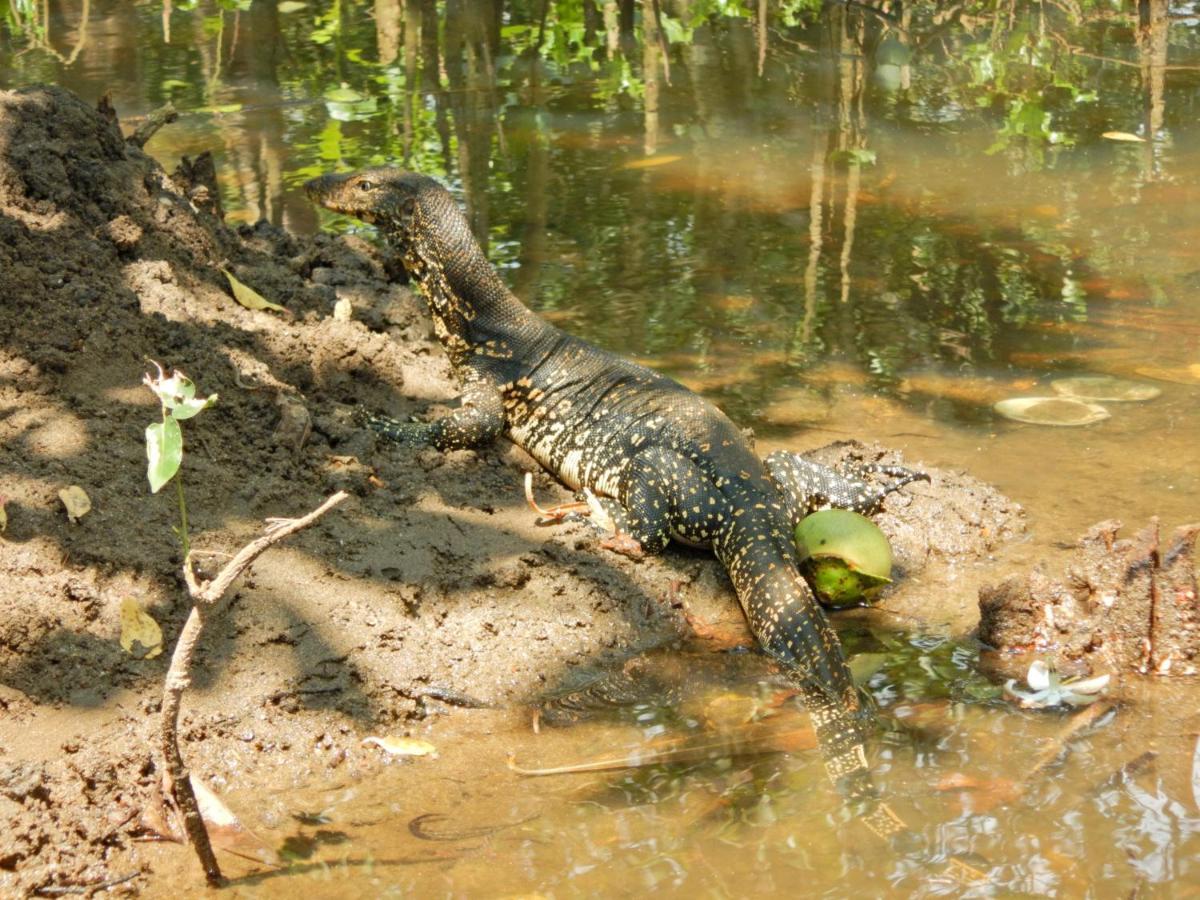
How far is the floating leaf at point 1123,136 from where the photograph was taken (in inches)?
512

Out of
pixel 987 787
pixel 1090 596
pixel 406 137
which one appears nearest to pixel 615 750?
pixel 987 787

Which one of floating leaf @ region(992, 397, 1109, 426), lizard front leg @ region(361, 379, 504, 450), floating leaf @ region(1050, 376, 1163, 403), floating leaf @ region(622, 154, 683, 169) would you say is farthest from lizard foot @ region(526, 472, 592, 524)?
floating leaf @ region(622, 154, 683, 169)

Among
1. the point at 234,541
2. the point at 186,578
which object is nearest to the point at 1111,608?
the point at 234,541

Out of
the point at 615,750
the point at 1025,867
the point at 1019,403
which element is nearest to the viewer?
the point at 1025,867

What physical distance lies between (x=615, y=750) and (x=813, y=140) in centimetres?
953

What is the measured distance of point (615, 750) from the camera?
4.94m

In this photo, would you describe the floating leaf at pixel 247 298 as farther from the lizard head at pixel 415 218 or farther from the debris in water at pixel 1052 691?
the debris in water at pixel 1052 691

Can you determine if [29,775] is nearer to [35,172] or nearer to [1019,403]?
[35,172]

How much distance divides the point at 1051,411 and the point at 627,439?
2.72m

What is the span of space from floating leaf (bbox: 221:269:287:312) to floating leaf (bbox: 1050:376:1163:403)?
15.3ft

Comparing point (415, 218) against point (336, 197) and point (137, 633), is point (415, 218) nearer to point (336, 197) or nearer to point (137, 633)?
point (336, 197)

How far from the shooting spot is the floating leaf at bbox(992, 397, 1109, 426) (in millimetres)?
7742

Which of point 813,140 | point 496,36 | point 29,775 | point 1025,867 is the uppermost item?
point 496,36

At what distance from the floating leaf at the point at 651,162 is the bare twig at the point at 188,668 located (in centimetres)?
921
